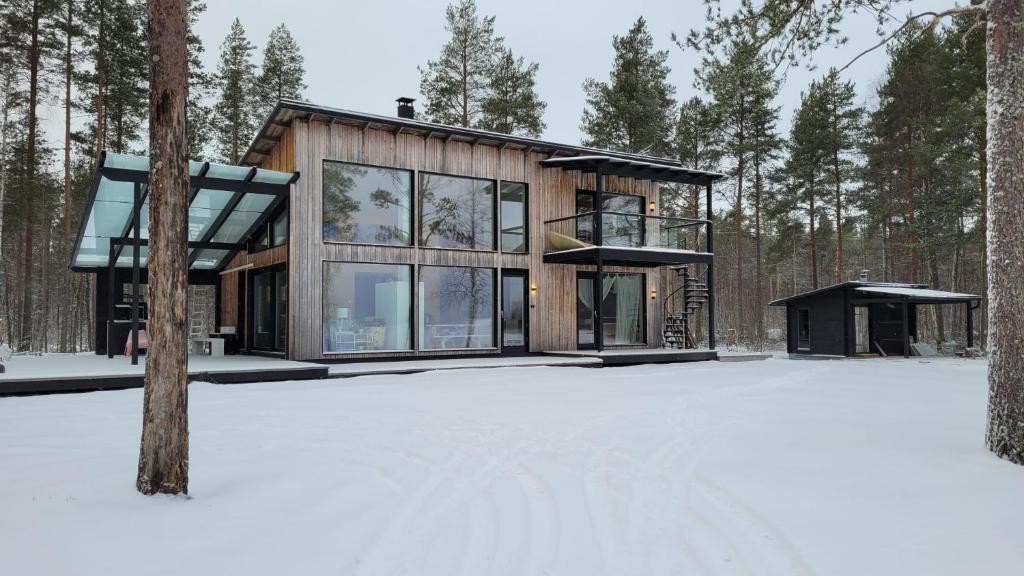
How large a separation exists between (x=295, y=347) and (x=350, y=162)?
352 cm

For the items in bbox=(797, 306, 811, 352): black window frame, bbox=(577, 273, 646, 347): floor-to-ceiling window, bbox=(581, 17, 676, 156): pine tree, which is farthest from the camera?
bbox=(581, 17, 676, 156): pine tree

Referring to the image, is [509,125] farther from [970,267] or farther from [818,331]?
[970,267]

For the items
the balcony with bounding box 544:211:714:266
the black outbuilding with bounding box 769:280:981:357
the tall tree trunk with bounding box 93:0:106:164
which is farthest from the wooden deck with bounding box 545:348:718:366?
the tall tree trunk with bounding box 93:0:106:164

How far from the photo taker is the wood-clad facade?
10930 millimetres

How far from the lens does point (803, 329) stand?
18.5m

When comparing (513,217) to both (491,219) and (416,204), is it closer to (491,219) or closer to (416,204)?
(491,219)

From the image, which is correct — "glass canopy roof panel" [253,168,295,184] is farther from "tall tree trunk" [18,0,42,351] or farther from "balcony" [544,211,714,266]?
"tall tree trunk" [18,0,42,351]

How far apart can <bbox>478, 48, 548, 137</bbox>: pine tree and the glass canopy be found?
34.4 ft

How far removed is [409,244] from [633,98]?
40.8ft

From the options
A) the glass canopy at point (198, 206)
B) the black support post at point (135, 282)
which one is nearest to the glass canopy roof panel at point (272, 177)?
the glass canopy at point (198, 206)

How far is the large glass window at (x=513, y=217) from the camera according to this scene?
1309 cm

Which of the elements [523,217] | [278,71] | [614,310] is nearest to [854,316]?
[614,310]

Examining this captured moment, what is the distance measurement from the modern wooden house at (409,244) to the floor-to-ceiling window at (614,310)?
0.04 m

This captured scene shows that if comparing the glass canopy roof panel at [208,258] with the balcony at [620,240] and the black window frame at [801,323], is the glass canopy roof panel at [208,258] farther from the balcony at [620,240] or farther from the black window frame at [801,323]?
the black window frame at [801,323]
